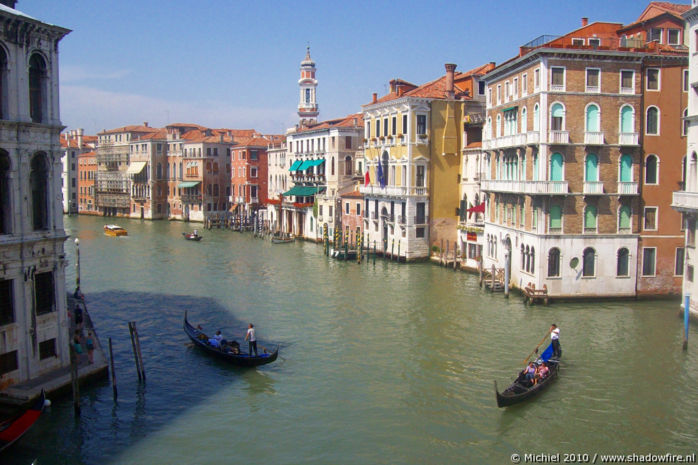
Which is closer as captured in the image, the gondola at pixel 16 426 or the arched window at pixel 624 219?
the gondola at pixel 16 426

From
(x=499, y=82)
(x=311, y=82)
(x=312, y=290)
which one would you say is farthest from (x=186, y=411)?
(x=311, y=82)

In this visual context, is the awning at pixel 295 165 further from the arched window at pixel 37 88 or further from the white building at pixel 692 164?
the arched window at pixel 37 88

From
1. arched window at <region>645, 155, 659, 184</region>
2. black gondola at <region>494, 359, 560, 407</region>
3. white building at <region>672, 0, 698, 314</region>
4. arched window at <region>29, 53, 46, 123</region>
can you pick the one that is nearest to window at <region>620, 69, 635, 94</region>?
arched window at <region>645, 155, 659, 184</region>

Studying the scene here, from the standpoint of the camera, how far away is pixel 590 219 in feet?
77.4

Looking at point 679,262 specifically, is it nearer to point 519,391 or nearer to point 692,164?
point 692,164

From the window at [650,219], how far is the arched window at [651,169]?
3.25ft

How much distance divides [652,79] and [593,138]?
10.2 ft

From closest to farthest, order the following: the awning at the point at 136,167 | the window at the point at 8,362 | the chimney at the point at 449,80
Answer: the window at the point at 8,362
the chimney at the point at 449,80
the awning at the point at 136,167

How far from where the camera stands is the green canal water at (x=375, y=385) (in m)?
12.6

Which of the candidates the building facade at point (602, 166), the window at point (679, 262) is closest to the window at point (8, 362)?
the building facade at point (602, 166)

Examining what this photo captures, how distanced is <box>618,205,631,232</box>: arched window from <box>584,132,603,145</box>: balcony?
2468mm

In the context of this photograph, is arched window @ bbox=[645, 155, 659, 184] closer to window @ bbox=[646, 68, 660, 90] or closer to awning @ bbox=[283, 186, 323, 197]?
window @ bbox=[646, 68, 660, 90]

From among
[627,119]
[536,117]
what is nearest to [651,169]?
[627,119]

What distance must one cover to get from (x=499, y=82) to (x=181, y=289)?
15801 mm
